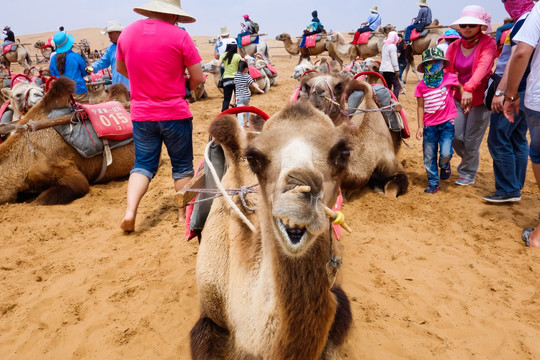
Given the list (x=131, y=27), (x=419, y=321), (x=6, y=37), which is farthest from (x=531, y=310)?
(x=6, y=37)

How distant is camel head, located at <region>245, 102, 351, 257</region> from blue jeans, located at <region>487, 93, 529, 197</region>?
3545mm

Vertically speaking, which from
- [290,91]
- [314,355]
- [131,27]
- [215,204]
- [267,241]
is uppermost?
[131,27]

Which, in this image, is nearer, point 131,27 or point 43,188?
point 131,27

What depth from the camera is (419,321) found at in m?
2.94

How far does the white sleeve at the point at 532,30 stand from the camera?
10.7 feet

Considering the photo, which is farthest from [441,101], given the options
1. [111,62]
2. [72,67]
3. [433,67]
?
[72,67]

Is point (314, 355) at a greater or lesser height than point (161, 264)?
greater

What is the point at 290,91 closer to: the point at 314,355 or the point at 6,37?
the point at 314,355

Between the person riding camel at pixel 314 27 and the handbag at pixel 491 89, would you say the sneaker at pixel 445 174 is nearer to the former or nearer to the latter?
the handbag at pixel 491 89

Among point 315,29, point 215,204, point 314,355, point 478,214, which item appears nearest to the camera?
point 314,355

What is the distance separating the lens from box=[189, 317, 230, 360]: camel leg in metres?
2.16

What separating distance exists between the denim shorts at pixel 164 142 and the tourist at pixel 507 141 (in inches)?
134

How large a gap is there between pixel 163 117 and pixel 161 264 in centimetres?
150

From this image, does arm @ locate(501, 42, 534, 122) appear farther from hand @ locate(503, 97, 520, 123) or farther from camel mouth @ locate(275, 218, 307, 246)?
camel mouth @ locate(275, 218, 307, 246)
